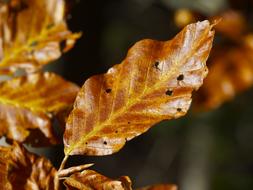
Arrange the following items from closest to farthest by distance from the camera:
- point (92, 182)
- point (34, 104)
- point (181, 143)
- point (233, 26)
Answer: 1. point (92, 182)
2. point (34, 104)
3. point (233, 26)
4. point (181, 143)

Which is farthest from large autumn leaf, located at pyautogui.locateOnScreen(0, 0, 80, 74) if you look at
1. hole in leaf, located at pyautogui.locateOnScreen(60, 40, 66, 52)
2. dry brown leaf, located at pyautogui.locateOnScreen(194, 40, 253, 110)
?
dry brown leaf, located at pyautogui.locateOnScreen(194, 40, 253, 110)

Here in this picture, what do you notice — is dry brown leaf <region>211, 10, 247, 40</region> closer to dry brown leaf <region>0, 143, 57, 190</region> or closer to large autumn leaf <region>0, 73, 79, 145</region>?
large autumn leaf <region>0, 73, 79, 145</region>

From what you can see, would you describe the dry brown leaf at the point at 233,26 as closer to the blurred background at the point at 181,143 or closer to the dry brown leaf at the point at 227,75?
the dry brown leaf at the point at 227,75

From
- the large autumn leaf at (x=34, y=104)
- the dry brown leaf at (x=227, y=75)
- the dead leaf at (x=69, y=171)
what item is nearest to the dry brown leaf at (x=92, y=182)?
the dead leaf at (x=69, y=171)

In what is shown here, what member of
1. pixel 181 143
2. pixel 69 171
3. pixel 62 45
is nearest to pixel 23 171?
pixel 69 171

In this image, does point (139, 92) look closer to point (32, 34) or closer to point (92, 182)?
point (92, 182)
